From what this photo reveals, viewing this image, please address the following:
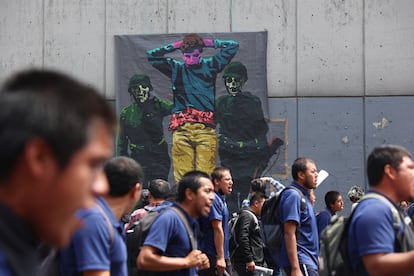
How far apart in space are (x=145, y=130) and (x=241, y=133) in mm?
1852

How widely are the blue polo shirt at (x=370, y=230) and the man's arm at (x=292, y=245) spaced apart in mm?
3498

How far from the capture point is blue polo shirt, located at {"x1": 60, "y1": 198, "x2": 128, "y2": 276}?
4340mm

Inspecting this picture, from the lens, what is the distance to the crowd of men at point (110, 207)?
5.92 feet

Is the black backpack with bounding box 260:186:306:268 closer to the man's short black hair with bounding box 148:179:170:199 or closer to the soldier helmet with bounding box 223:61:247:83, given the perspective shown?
the man's short black hair with bounding box 148:179:170:199

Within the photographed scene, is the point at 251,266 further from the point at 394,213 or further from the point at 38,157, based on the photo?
the point at 38,157

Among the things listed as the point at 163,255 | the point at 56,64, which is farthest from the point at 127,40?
the point at 163,255

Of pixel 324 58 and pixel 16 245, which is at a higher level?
pixel 324 58

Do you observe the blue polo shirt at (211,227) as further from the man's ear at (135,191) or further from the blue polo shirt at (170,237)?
the man's ear at (135,191)

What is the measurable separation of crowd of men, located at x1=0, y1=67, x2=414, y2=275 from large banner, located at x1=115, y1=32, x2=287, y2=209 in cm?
388

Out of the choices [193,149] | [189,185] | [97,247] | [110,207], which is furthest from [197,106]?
[97,247]

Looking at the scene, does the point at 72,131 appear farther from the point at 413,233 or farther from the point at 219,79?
the point at 219,79

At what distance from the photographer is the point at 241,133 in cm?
1540

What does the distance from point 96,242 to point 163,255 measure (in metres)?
1.75

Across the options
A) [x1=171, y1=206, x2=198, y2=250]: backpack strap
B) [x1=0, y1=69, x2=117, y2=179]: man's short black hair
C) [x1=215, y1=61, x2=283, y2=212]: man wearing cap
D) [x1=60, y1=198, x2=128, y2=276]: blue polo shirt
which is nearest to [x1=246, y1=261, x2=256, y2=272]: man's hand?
[x1=215, y1=61, x2=283, y2=212]: man wearing cap
